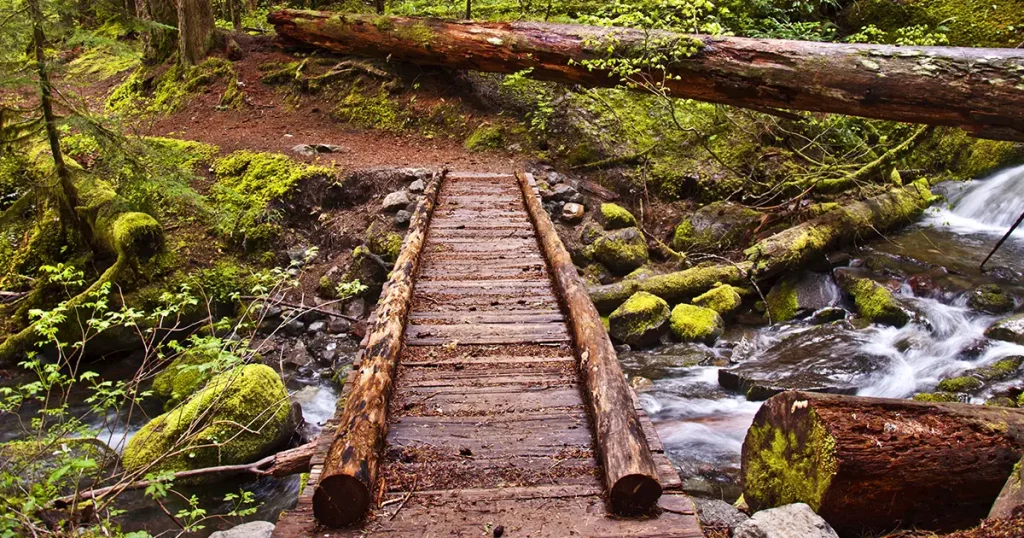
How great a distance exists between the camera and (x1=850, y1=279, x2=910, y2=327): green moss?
7828 mm

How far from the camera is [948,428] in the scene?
12.6ft

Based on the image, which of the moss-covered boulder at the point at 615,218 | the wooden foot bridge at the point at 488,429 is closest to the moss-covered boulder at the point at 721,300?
the moss-covered boulder at the point at 615,218

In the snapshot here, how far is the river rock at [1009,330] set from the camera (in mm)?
7070

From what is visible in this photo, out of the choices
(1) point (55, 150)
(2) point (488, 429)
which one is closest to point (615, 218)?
(2) point (488, 429)

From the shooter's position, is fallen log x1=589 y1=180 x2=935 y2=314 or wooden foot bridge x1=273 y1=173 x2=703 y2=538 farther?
fallen log x1=589 y1=180 x2=935 y2=314

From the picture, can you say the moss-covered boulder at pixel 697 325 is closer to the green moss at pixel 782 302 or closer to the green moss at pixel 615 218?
the green moss at pixel 782 302

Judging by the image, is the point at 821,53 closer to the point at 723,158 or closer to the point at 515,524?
the point at 723,158

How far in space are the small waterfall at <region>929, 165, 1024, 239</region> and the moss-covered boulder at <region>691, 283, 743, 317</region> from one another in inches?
180

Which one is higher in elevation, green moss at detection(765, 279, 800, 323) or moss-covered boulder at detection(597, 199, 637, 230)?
moss-covered boulder at detection(597, 199, 637, 230)

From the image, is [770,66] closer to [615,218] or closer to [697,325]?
[615,218]

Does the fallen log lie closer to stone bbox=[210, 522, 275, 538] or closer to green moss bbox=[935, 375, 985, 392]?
→ green moss bbox=[935, 375, 985, 392]

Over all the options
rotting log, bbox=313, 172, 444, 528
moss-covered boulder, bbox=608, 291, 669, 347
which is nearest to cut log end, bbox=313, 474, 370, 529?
rotting log, bbox=313, 172, 444, 528

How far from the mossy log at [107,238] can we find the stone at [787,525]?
26.6 ft

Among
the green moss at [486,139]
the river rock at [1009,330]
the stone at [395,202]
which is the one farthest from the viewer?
the green moss at [486,139]
